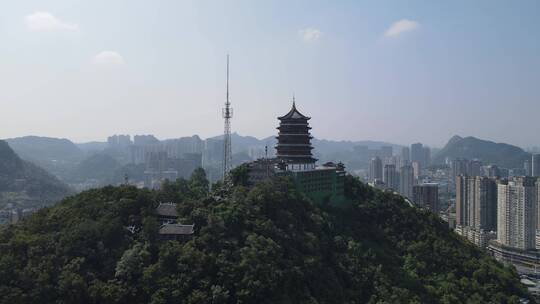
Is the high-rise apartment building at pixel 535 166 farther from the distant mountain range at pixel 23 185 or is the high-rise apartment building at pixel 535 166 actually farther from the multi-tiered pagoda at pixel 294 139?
the distant mountain range at pixel 23 185

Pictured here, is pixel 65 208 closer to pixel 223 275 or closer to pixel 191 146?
pixel 223 275

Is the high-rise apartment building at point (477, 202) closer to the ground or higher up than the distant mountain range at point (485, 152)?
closer to the ground

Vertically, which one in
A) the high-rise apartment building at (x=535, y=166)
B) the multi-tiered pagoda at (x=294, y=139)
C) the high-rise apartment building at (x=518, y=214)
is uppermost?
the multi-tiered pagoda at (x=294, y=139)

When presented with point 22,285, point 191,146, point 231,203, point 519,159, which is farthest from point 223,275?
point 519,159

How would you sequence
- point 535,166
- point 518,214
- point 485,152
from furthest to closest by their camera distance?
point 485,152 < point 535,166 < point 518,214

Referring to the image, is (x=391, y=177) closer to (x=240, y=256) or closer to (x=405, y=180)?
(x=405, y=180)

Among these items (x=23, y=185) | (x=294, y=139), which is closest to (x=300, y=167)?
(x=294, y=139)

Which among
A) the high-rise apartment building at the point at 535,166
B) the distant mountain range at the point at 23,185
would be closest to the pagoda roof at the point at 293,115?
the distant mountain range at the point at 23,185
